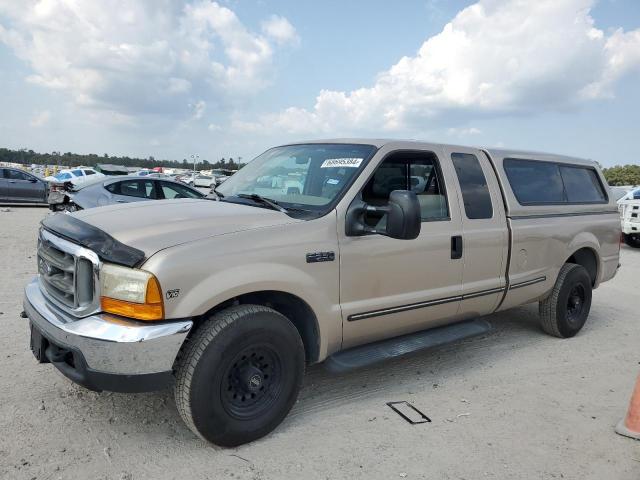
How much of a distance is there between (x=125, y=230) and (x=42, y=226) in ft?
3.03

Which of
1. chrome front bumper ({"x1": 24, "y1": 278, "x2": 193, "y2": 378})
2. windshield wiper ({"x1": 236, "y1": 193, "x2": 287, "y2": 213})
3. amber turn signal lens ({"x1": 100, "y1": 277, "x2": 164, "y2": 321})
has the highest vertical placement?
windshield wiper ({"x1": 236, "y1": 193, "x2": 287, "y2": 213})

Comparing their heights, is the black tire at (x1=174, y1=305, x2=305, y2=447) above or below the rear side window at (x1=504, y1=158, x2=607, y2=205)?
below

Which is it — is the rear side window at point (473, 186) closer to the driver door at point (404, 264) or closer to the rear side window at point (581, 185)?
the driver door at point (404, 264)

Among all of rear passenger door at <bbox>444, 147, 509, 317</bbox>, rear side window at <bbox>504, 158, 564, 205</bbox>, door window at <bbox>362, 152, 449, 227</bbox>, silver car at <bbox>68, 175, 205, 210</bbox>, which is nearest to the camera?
door window at <bbox>362, 152, 449, 227</bbox>

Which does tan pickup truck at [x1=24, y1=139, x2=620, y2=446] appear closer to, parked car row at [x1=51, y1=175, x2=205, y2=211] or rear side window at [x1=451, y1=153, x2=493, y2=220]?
rear side window at [x1=451, y1=153, x2=493, y2=220]

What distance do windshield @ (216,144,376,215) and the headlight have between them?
3.97ft

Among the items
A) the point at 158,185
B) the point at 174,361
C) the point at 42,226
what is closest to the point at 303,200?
the point at 174,361

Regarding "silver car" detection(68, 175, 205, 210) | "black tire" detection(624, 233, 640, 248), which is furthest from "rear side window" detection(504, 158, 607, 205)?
"black tire" detection(624, 233, 640, 248)

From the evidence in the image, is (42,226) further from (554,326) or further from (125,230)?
(554,326)

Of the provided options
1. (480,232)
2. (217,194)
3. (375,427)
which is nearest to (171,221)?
(217,194)

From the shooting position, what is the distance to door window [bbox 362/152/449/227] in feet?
12.3

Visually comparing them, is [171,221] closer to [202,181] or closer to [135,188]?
[135,188]

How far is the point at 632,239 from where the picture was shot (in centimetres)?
1328

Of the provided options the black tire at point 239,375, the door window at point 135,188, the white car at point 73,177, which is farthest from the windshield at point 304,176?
the white car at point 73,177
